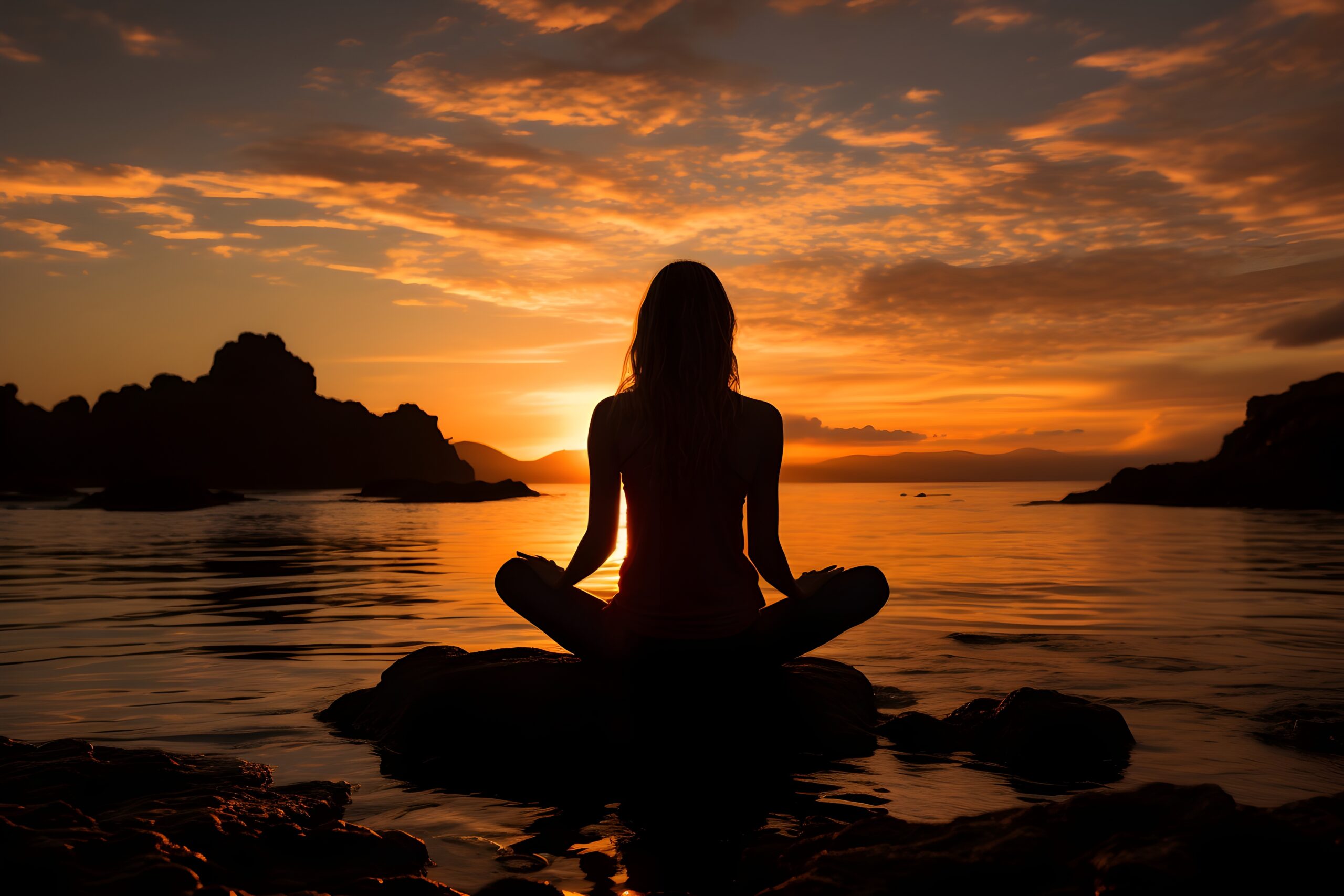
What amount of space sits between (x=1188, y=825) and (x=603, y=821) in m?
2.21


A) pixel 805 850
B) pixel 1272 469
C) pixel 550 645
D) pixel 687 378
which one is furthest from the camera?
pixel 1272 469

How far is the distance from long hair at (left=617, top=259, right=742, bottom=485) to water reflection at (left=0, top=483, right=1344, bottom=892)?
162 cm

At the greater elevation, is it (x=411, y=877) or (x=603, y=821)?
(x=411, y=877)

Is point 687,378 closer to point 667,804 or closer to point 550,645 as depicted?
point 667,804

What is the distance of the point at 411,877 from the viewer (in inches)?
105

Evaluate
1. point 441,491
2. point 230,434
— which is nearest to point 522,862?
point 441,491

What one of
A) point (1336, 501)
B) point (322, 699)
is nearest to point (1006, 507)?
point (1336, 501)

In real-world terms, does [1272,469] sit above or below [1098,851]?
above

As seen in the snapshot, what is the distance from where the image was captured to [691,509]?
4.09 m

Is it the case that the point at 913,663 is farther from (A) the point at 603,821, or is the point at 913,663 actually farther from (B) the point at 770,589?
(B) the point at 770,589

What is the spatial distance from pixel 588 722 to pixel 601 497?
4.18ft

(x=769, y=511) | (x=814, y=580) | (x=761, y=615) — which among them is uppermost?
(x=769, y=511)

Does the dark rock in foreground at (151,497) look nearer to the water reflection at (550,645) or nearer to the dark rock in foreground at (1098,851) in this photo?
the water reflection at (550,645)

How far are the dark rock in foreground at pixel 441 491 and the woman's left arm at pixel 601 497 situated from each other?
71254mm
